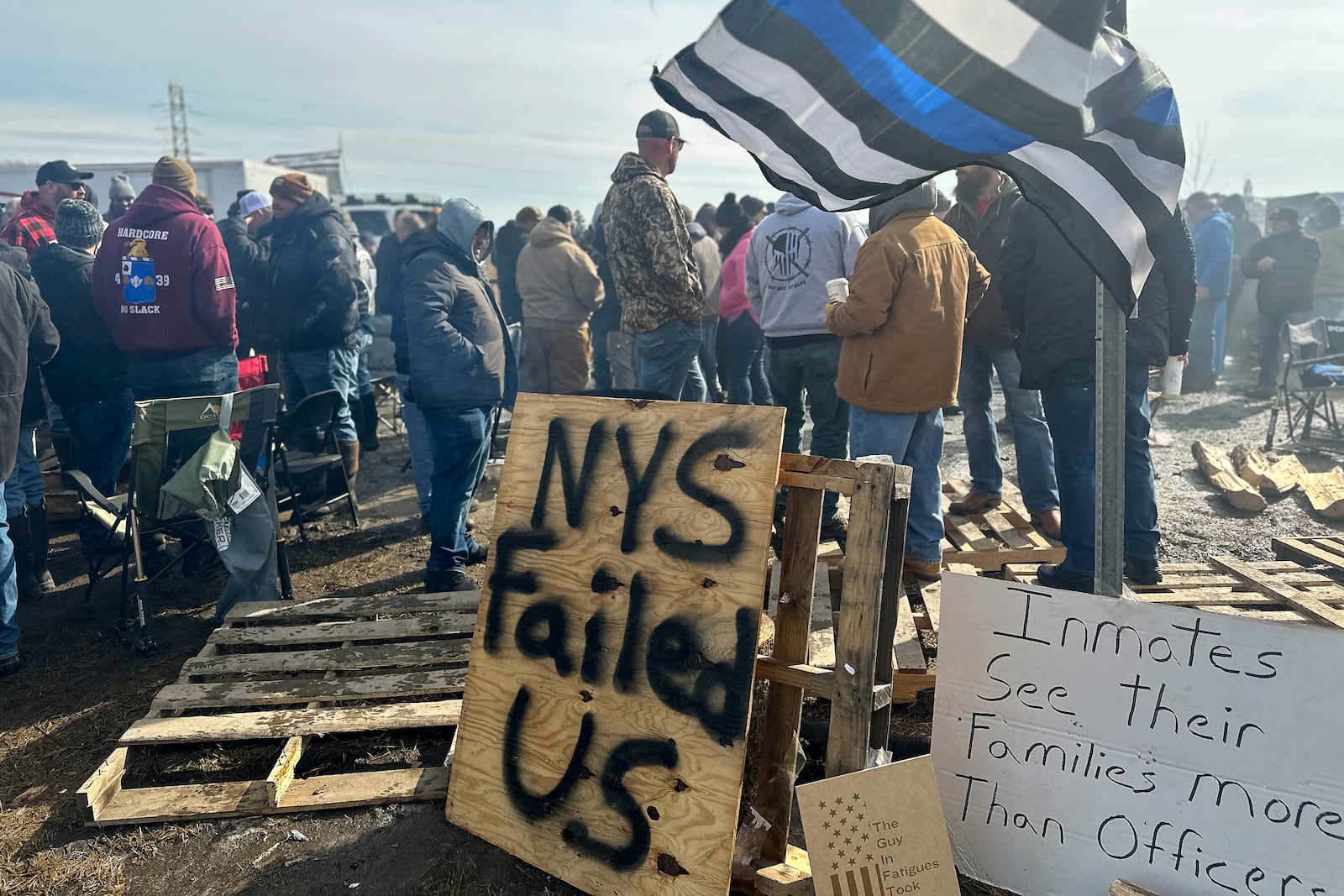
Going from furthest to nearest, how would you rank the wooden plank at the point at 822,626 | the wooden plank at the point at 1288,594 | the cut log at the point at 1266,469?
the cut log at the point at 1266,469
the wooden plank at the point at 1288,594
the wooden plank at the point at 822,626

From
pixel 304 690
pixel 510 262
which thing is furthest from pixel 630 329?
pixel 510 262

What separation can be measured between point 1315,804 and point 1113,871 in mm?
487

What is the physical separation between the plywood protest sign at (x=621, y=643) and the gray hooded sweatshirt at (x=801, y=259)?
229cm

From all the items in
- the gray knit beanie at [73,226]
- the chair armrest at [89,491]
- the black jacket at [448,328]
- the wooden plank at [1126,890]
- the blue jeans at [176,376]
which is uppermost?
the gray knit beanie at [73,226]

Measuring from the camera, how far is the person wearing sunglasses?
6.76m

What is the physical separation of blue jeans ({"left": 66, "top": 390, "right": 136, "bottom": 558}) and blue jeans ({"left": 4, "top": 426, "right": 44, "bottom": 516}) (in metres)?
0.26

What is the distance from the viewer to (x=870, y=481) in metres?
2.15

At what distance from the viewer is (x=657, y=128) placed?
518 cm

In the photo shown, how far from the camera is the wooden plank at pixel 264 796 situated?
272 cm

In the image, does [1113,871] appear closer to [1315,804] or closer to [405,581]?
[1315,804]

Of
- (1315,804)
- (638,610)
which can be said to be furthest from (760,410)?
(1315,804)

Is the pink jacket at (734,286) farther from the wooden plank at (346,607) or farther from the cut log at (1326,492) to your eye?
the cut log at (1326,492)

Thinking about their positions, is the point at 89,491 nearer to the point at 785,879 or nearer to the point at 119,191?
the point at 785,879

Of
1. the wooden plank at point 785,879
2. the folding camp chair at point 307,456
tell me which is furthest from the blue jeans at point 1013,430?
the folding camp chair at point 307,456
